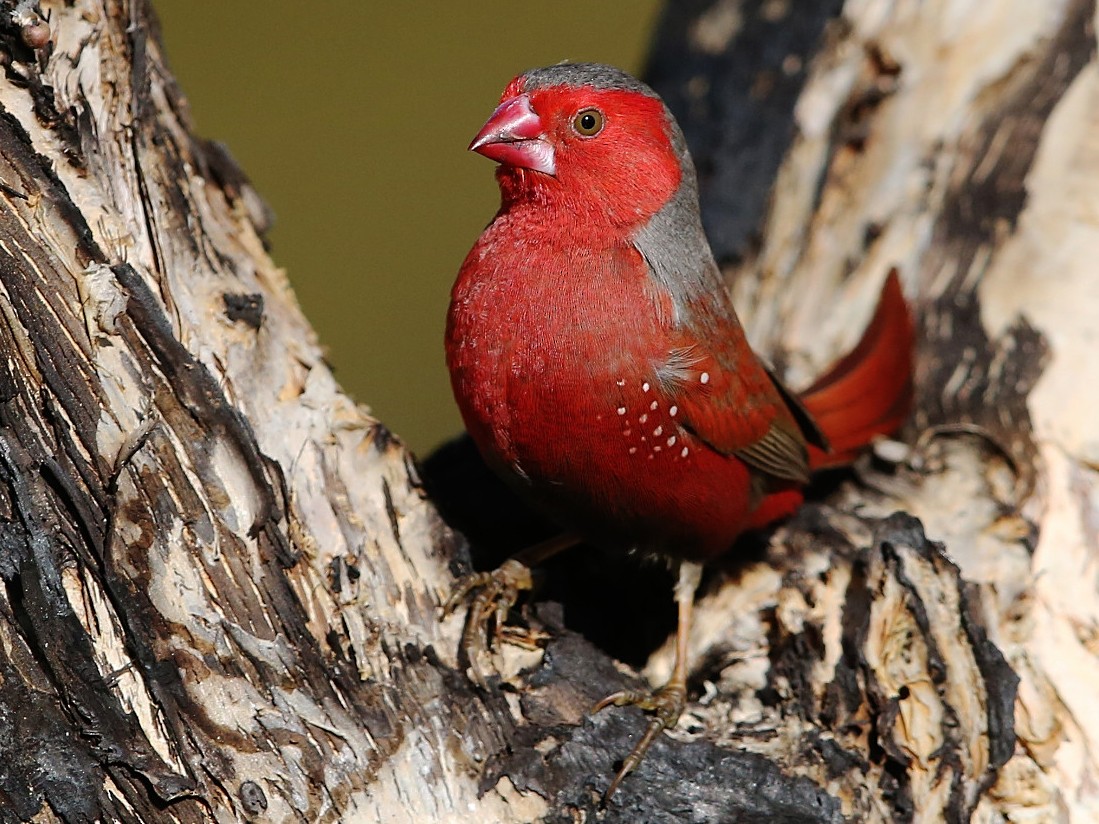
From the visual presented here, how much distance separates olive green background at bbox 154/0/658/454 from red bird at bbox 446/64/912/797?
505cm

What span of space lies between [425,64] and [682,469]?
7450 millimetres

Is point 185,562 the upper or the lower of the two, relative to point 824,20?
lower

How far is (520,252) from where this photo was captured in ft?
9.57

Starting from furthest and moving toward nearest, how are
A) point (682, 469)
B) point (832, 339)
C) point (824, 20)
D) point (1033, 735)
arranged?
1. point (824, 20)
2. point (832, 339)
3. point (682, 469)
4. point (1033, 735)

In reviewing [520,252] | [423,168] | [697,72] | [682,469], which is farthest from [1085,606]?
[423,168]

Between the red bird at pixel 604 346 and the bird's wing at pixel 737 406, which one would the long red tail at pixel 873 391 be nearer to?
the bird's wing at pixel 737 406

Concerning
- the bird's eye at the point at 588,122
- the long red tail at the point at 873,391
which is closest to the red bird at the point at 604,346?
the bird's eye at the point at 588,122

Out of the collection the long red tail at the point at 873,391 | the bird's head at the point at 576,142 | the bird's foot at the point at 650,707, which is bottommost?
the bird's foot at the point at 650,707

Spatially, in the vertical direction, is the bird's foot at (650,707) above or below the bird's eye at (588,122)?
below

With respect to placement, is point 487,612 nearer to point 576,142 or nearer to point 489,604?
point 489,604

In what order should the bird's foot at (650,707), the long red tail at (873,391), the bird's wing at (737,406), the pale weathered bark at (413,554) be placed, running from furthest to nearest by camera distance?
the long red tail at (873,391) < the bird's wing at (737,406) < the bird's foot at (650,707) < the pale weathered bark at (413,554)

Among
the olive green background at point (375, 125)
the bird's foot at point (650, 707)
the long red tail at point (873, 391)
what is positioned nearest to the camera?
the bird's foot at point (650, 707)

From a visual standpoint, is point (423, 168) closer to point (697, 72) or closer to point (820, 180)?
point (697, 72)

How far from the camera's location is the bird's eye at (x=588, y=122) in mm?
2988
